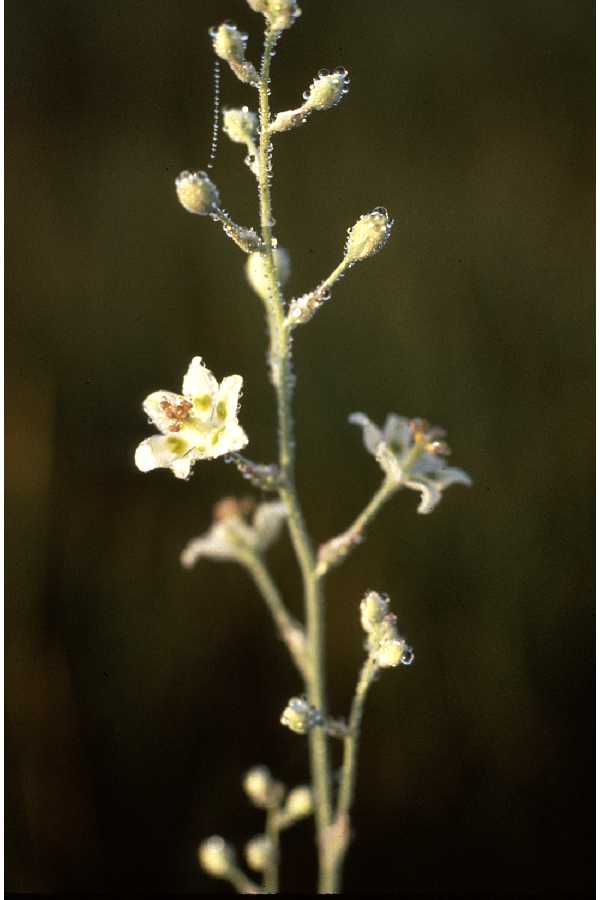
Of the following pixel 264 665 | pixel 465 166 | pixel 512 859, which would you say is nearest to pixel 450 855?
pixel 512 859

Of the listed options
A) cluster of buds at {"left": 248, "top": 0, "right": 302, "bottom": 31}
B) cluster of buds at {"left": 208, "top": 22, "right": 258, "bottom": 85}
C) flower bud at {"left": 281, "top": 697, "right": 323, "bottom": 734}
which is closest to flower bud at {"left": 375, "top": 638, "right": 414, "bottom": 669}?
flower bud at {"left": 281, "top": 697, "right": 323, "bottom": 734}

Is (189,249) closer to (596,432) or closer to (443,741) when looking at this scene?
(596,432)

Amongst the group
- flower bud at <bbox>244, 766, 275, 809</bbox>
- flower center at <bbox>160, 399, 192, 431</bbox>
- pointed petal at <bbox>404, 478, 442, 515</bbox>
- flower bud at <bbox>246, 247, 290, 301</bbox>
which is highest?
flower bud at <bbox>246, 247, 290, 301</bbox>

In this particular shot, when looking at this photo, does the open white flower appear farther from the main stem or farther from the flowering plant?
the main stem

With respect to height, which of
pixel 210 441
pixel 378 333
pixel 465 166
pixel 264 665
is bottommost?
pixel 264 665

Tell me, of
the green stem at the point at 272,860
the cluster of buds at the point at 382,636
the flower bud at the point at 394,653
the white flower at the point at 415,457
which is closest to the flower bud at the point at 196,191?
the white flower at the point at 415,457

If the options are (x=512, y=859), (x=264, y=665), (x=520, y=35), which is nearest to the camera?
(x=512, y=859)
